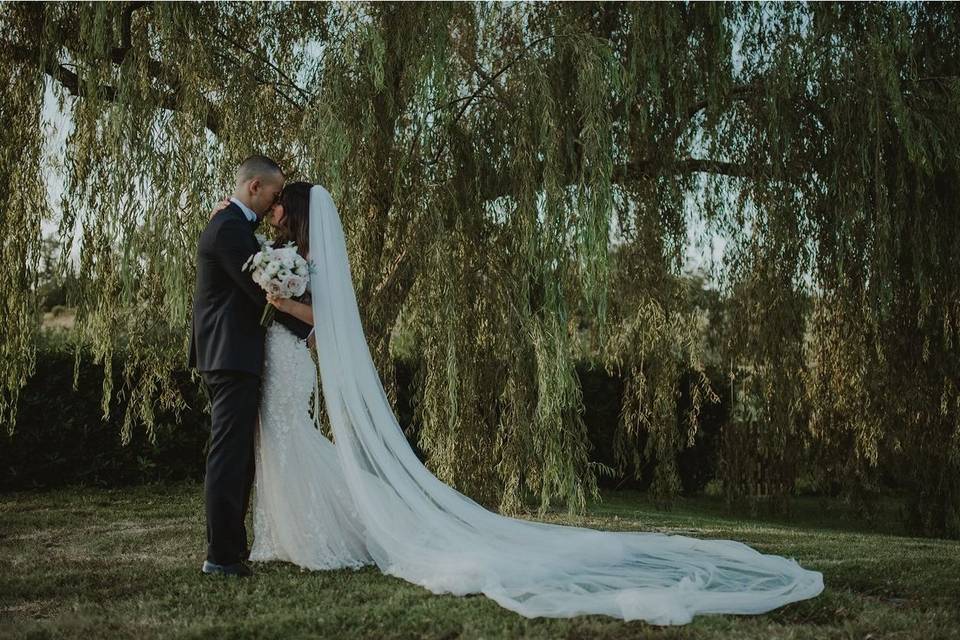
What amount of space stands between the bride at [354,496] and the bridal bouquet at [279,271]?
110 mm

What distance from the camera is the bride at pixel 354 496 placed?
362 centimetres

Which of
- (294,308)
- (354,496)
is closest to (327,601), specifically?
(354,496)

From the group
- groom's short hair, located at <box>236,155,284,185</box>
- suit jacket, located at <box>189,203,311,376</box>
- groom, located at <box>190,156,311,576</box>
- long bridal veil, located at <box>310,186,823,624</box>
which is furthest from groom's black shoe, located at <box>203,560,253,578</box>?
groom's short hair, located at <box>236,155,284,185</box>

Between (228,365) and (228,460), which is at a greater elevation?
(228,365)

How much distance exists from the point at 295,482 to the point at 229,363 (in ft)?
2.01

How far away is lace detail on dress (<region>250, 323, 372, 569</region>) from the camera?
392 cm

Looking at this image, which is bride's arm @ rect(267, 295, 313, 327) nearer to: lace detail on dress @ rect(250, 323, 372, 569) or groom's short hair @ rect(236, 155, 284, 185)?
lace detail on dress @ rect(250, 323, 372, 569)

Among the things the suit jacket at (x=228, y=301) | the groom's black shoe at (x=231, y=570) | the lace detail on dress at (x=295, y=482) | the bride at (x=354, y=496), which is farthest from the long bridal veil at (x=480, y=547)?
the groom's black shoe at (x=231, y=570)

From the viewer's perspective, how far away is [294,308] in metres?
3.87

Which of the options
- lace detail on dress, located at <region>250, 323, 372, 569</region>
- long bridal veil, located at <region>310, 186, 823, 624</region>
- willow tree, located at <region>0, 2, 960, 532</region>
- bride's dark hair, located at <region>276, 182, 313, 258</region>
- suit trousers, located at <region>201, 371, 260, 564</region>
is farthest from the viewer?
willow tree, located at <region>0, 2, 960, 532</region>

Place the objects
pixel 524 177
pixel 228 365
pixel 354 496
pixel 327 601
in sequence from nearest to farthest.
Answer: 1. pixel 327 601
2. pixel 228 365
3. pixel 354 496
4. pixel 524 177

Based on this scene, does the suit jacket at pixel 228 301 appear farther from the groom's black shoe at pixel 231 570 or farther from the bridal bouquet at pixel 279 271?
the groom's black shoe at pixel 231 570

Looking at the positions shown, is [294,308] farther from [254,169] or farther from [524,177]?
[524,177]

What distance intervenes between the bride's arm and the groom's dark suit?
0.08 metres
